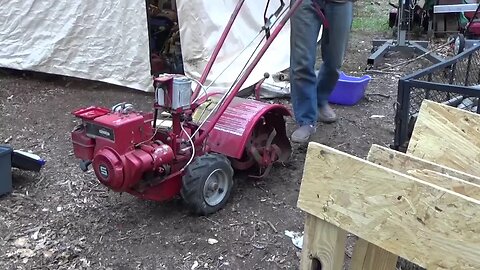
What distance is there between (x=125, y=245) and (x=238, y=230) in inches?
21.1

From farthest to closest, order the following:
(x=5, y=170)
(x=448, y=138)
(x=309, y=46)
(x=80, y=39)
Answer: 1. (x=80, y=39)
2. (x=309, y=46)
3. (x=5, y=170)
4. (x=448, y=138)

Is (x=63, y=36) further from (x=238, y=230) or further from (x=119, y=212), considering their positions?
(x=238, y=230)

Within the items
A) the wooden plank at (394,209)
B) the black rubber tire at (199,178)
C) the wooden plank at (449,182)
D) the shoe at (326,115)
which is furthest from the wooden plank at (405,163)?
the shoe at (326,115)

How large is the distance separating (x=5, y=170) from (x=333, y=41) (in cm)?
211

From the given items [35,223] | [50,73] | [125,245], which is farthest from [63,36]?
[125,245]

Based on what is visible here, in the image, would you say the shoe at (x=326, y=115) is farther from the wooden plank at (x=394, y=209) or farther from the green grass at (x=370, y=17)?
the green grass at (x=370, y=17)

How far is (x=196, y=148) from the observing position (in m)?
2.90

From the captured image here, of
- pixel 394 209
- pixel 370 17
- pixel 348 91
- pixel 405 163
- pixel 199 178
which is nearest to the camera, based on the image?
pixel 394 209

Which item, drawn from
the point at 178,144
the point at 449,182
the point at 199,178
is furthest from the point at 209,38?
the point at 449,182

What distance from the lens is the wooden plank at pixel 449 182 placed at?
4.94ft

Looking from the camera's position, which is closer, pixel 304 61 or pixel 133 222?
pixel 133 222

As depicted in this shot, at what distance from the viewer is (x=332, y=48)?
12.6ft

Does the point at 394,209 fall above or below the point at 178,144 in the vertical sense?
above

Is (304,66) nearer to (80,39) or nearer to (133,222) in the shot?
(133,222)
